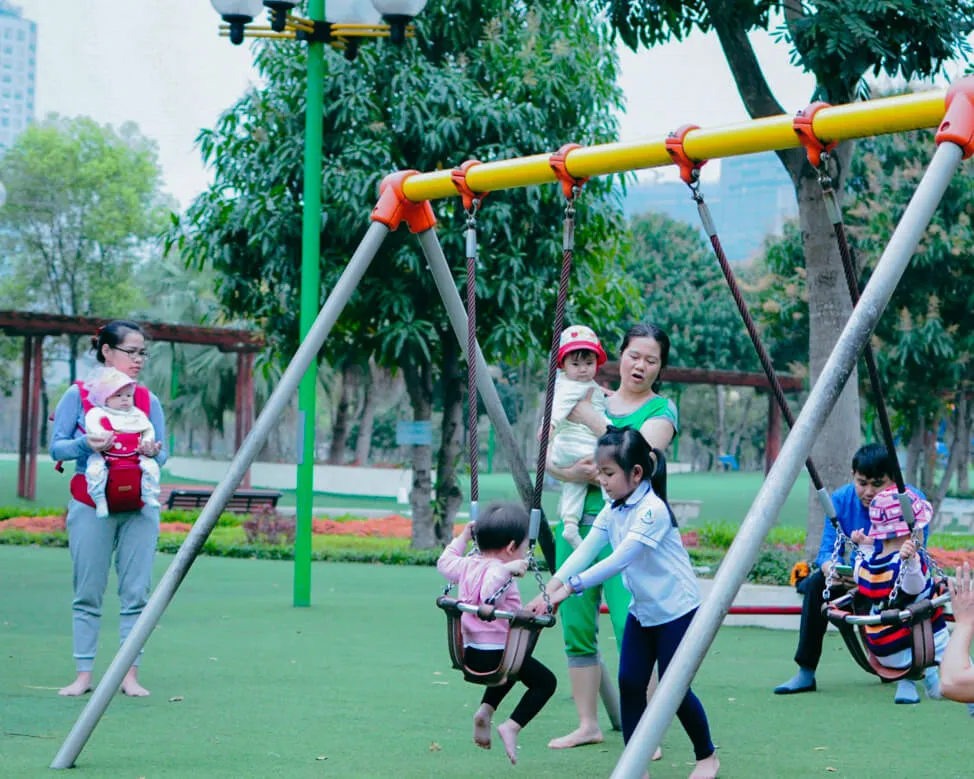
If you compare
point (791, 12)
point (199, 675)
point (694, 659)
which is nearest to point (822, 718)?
point (694, 659)

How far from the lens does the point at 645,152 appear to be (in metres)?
5.33

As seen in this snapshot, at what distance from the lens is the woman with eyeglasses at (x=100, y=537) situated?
21.5 feet

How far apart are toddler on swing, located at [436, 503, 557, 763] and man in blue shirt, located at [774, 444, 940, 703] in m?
1.76

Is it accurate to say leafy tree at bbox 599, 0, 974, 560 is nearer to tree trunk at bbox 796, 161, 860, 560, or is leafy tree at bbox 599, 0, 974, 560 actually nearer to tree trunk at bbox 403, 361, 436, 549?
tree trunk at bbox 796, 161, 860, 560

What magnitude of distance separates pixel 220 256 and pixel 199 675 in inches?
335

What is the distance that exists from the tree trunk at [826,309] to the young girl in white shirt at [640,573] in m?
6.13

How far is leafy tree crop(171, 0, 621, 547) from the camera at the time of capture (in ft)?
47.9

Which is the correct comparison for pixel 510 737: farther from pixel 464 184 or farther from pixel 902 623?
pixel 464 184

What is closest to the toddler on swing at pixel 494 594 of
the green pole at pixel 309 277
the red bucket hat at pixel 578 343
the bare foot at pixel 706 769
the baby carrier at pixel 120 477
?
the bare foot at pixel 706 769

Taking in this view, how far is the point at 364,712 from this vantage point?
630 centimetres

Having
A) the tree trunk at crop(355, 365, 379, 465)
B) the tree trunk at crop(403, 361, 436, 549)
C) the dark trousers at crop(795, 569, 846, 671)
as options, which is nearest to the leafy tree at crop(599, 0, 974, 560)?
the dark trousers at crop(795, 569, 846, 671)

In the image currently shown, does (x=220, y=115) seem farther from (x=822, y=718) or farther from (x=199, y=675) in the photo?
(x=822, y=718)

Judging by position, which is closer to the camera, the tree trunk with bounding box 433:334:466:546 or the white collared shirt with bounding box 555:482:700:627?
the white collared shirt with bounding box 555:482:700:627

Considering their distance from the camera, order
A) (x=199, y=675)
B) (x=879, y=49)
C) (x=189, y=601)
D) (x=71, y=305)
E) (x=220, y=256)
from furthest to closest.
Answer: (x=71, y=305)
(x=220, y=256)
(x=189, y=601)
(x=879, y=49)
(x=199, y=675)
